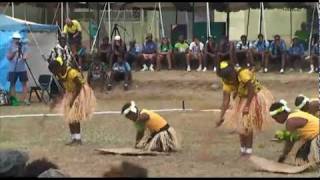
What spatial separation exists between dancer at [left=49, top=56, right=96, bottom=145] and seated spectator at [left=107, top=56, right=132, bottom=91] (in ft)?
33.2

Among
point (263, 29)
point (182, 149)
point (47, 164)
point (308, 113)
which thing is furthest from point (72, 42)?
point (47, 164)

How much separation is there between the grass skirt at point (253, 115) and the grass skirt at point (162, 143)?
0.96m

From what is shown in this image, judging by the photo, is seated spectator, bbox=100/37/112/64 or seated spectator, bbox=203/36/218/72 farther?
seated spectator, bbox=203/36/218/72

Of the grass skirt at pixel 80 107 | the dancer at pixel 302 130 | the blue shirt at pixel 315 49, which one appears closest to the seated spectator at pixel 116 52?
the blue shirt at pixel 315 49

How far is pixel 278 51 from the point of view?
79.3 ft

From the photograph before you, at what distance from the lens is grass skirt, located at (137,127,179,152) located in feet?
34.8

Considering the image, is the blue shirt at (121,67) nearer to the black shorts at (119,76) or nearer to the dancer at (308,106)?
the black shorts at (119,76)

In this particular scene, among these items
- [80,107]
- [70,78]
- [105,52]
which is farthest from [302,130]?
[105,52]

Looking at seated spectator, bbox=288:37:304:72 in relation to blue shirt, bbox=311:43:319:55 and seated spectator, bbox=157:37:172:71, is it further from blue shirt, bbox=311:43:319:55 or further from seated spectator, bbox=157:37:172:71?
seated spectator, bbox=157:37:172:71

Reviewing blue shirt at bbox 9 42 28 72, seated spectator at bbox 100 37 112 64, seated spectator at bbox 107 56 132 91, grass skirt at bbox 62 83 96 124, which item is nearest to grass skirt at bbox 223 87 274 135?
grass skirt at bbox 62 83 96 124

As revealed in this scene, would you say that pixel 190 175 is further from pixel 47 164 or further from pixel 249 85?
pixel 47 164

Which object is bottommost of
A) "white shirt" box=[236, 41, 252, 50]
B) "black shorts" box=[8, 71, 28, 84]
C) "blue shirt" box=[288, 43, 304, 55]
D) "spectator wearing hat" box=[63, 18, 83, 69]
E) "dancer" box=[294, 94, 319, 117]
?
"black shorts" box=[8, 71, 28, 84]

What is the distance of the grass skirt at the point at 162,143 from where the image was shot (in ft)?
34.8

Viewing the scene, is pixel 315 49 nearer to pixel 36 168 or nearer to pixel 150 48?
pixel 150 48
